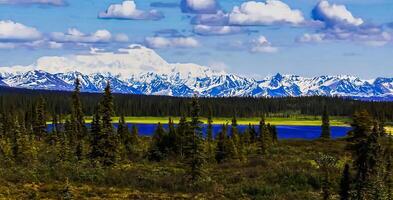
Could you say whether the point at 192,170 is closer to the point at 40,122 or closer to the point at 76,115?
the point at 76,115

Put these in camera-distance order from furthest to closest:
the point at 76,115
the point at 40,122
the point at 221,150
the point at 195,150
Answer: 1. the point at 40,122
2. the point at 76,115
3. the point at 221,150
4. the point at 195,150

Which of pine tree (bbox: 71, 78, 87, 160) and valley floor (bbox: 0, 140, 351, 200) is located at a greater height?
pine tree (bbox: 71, 78, 87, 160)

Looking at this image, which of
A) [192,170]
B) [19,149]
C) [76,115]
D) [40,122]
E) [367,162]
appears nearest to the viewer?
[367,162]

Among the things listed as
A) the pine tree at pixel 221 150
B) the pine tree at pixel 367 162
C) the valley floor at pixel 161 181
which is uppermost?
the pine tree at pixel 367 162

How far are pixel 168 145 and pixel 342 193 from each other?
50.0 m

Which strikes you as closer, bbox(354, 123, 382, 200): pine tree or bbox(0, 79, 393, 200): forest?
bbox(354, 123, 382, 200): pine tree

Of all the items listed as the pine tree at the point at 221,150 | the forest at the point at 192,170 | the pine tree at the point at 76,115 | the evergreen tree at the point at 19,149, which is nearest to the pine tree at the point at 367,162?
the forest at the point at 192,170

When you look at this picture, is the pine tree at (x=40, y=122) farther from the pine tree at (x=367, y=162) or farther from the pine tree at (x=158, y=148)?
the pine tree at (x=367, y=162)

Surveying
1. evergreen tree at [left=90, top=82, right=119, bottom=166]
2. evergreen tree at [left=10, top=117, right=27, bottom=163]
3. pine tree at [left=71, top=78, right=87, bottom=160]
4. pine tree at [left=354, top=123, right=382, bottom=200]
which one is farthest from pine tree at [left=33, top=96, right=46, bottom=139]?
pine tree at [left=354, top=123, right=382, bottom=200]

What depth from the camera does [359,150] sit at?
35.9 metres

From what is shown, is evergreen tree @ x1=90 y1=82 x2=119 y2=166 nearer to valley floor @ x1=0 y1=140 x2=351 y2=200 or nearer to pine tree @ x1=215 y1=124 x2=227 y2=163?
valley floor @ x1=0 y1=140 x2=351 y2=200

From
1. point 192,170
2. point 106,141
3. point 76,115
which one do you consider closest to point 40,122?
point 76,115

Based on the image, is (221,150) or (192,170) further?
(221,150)

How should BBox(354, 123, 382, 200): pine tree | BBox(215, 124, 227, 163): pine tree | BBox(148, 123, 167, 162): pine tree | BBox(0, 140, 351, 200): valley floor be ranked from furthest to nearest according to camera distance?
1. BBox(148, 123, 167, 162): pine tree
2. BBox(215, 124, 227, 163): pine tree
3. BBox(0, 140, 351, 200): valley floor
4. BBox(354, 123, 382, 200): pine tree
